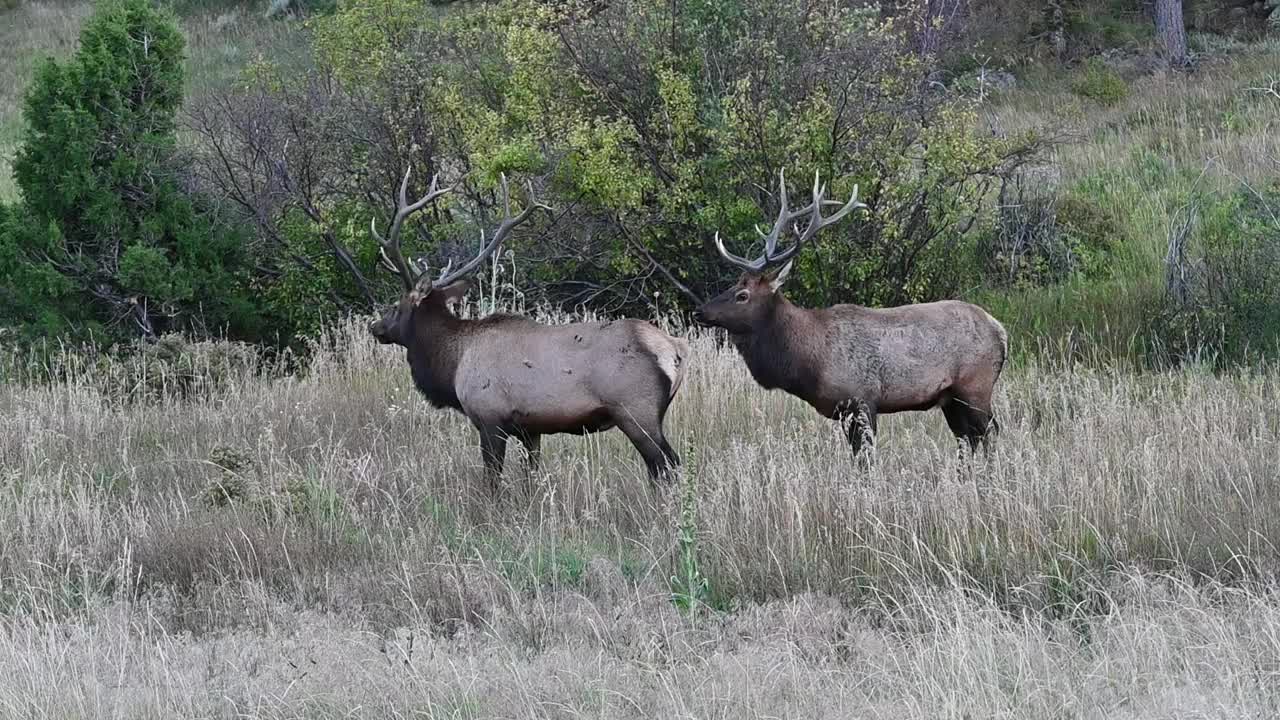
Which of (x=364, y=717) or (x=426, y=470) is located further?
(x=426, y=470)

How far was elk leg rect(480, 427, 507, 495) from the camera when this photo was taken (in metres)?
8.99

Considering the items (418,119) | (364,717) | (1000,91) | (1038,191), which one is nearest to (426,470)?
(364,717)

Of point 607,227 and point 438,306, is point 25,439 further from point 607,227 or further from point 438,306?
point 607,227

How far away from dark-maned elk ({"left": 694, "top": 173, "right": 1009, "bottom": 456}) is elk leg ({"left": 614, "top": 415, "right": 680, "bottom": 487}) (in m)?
1.11

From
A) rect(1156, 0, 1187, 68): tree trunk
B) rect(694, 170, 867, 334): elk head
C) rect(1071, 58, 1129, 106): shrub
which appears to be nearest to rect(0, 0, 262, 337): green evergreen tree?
rect(694, 170, 867, 334): elk head

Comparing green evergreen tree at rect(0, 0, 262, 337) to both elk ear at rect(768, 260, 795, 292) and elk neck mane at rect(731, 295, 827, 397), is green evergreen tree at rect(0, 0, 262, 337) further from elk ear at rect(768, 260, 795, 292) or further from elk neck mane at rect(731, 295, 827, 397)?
elk neck mane at rect(731, 295, 827, 397)

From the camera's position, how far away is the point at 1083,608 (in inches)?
262

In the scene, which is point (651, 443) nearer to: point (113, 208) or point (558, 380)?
point (558, 380)

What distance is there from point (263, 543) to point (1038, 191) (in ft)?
42.9

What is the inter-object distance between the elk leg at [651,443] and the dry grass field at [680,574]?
0.84 feet

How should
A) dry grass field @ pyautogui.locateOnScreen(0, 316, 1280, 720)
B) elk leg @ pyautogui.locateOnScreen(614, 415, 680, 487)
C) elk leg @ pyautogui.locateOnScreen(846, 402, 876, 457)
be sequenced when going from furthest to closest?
elk leg @ pyautogui.locateOnScreen(846, 402, 876, 457)
elk leg @ pyautogui.locateOnScreen(614, 415, 680, 487)
dry grass field @ pyautogui.locateOnScreen(0, 316, 1280, 720)

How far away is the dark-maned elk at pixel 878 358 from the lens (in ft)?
30.5

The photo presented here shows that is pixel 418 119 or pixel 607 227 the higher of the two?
pixel 418 119

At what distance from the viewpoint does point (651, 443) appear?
868 centimetres
